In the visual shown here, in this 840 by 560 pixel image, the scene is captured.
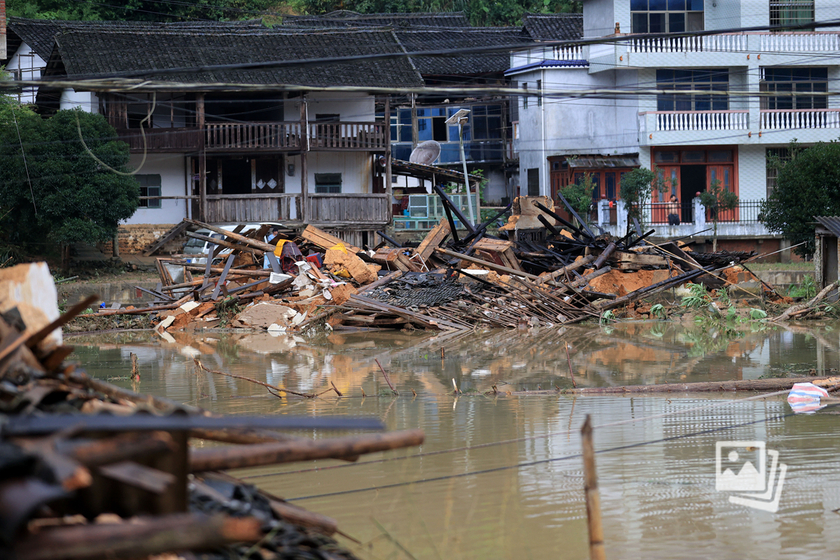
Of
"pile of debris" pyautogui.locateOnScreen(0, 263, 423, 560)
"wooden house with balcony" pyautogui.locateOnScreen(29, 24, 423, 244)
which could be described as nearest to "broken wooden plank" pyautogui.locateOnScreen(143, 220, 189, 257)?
"wooden house with balcony" pyautogui.locateOnScreen(29, 24, 423, 244)

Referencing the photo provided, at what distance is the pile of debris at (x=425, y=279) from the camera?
20.2 metres

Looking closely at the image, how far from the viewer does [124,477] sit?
2.95m

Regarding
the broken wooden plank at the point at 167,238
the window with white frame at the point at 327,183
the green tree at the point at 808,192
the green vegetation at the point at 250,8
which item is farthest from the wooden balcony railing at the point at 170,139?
the green tree at the point at 808,192

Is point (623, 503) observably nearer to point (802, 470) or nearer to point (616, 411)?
point (802, 470)

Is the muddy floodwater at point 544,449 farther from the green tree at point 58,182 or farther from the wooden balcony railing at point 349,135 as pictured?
the wooden balcony railing at point 349,135

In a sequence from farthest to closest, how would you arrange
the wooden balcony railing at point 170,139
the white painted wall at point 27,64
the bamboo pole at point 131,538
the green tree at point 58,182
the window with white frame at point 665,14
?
the white painted wall at point 27,64 < the window with white frame at point 665,14 < the wooden balcony railing at point 170,139 < the green tree at point 58,182 < the bamboo pole at point 131,538

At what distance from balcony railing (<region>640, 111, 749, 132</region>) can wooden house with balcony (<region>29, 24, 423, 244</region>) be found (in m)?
9.81

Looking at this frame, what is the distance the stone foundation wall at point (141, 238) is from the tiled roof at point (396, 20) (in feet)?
→ 46.9

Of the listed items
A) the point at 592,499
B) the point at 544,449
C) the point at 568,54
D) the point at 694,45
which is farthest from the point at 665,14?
the point at 592,499

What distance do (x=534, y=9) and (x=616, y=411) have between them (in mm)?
39618

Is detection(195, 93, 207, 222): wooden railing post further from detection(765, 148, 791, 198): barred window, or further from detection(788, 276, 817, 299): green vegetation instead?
detection(765, 148, 791, 198): barred window

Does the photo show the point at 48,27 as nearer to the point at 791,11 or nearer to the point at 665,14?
the point at 665,14

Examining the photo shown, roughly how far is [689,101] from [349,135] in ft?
46.7

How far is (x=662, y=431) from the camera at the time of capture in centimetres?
952
